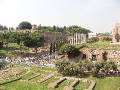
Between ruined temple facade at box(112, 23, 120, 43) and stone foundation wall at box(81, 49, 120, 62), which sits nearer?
stone foundation wall at box(81, 49, 120, 62)

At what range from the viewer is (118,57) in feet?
160

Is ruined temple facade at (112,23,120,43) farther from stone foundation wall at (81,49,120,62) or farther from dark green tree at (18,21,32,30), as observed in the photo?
dark green tree at (18,21,32,30)

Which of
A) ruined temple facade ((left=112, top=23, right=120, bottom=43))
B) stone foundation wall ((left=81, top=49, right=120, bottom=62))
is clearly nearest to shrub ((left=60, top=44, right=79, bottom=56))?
stone foundation wall ((left=81, top=49, right=120, bottom=62))

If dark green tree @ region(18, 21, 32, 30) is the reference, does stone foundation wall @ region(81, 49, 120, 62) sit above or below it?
below

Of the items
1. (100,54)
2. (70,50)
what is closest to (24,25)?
(70,50)

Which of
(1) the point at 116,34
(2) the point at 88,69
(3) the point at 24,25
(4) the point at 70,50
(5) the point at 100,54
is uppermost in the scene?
(3) the point at 24,25

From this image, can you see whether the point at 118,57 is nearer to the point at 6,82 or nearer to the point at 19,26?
the point at 6,82

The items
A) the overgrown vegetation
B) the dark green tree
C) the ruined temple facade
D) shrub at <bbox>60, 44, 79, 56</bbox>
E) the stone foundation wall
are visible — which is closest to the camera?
the overgrown vegetation

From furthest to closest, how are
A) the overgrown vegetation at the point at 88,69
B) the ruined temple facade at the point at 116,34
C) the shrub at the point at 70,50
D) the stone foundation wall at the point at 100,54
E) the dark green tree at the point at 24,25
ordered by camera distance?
the dark green tree at the point at 24,25
the ruined temple facade at the point at 116,34
the shrub at the point at 70,50
the stone foundation wall at the point at 100,54
the overgrown vegetation at the point at 88,69

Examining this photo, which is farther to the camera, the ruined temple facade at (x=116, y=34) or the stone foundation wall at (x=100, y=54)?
the ruined temple facade at (x=116, y=34)

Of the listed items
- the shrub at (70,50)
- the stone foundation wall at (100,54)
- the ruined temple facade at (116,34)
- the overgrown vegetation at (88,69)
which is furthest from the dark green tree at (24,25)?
the overgrown vegetation at (88,69)

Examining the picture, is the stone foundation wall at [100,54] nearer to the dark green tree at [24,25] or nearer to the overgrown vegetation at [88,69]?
the overgrown vegetation at [88,69]

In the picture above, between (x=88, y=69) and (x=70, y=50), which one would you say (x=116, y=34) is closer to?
(x=70, y=50)

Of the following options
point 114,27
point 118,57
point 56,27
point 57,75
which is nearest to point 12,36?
point 114,27
